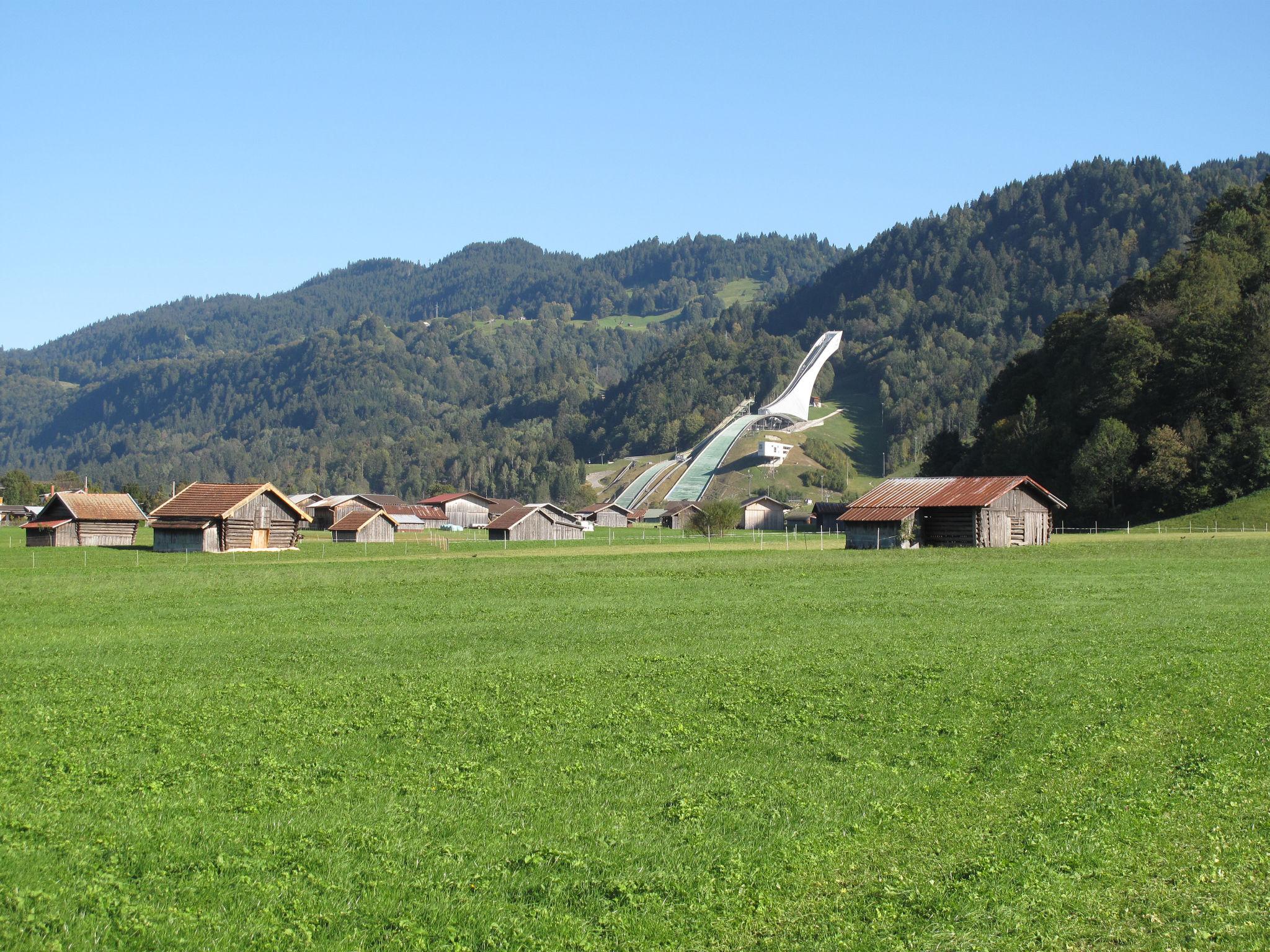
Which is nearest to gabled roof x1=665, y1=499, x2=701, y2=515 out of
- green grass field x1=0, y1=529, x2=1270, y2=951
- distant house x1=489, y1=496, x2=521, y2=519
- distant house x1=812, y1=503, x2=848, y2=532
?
distant house x1=812, y1=503, x2=848, y2=532

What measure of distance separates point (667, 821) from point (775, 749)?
10.3 ft

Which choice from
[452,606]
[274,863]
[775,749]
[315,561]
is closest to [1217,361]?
[315,561]

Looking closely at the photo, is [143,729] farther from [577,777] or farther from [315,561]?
[315,561]

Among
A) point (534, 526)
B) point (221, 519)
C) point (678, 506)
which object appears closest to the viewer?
point (221, 519)

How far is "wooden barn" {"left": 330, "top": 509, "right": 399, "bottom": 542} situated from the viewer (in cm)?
8794

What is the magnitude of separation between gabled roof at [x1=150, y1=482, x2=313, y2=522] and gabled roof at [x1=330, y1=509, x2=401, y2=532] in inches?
736

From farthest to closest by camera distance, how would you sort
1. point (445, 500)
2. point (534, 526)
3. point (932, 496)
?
point (445, 500) → point (534, 526) → point (932, 496)

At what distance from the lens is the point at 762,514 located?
129 metres

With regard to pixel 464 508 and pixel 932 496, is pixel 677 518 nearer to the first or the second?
pixel 464 508

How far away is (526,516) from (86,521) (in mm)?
31606

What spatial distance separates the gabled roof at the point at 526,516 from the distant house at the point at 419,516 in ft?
120

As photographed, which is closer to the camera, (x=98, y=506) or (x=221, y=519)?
(x=221, y=519)

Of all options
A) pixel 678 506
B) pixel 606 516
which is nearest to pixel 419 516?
pixel 606 516

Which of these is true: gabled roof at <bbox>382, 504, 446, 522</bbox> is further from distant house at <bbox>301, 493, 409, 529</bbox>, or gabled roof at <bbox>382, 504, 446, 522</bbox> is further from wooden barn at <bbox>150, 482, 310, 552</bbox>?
wooden barn at <bbox>150, 482, 310, 552</bbox>
